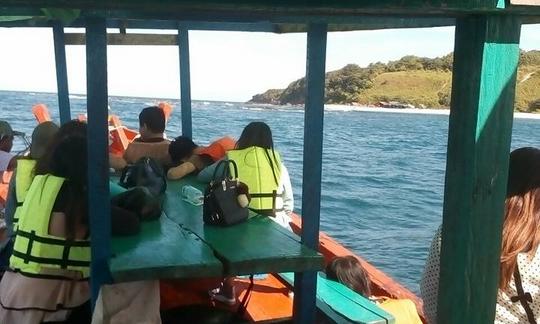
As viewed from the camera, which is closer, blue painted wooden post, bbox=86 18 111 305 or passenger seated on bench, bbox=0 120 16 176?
blue painted wooden post, bbox=86 18 111 305

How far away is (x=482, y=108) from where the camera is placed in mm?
1673

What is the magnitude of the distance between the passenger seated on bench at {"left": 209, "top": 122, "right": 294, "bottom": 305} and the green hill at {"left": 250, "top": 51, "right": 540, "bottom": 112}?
6587cm

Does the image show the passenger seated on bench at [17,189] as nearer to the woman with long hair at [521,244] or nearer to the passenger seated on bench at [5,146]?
the woman with long hair at [521,244]

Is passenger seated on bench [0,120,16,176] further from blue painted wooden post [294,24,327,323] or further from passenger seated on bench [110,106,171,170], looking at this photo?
blue painted wooden post [294,24,327,323]

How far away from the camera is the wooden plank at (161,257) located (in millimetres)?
2598

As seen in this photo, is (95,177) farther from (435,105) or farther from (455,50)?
(435,105)

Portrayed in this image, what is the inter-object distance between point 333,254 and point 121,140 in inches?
123

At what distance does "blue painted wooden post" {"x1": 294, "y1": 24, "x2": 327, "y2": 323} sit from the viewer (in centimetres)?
329

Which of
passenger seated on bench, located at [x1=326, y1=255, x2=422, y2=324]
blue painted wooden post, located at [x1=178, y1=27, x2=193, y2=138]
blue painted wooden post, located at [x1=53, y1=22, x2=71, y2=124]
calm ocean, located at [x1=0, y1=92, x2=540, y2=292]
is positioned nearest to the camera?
passenger seated on bench, located at [x1=326, y1=255, x2=422, y2=324]

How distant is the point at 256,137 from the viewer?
446 cm

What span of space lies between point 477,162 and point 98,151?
1.44 meters

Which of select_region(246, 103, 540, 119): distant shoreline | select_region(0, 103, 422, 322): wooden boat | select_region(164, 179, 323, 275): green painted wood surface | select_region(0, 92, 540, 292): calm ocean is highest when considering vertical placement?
select_region(164, 179, 323, 275): green painted wood surface

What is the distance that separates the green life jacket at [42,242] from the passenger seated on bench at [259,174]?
1321 millimetres

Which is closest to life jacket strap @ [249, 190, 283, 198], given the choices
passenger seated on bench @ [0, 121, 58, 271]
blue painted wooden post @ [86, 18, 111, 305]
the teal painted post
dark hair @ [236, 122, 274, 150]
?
dark hair @ [236, 122, 274, 150]
